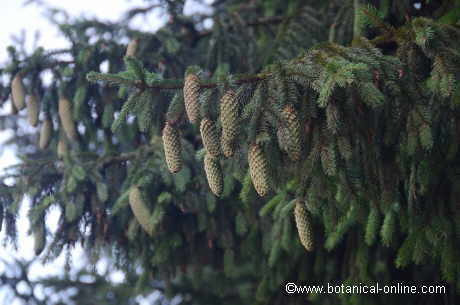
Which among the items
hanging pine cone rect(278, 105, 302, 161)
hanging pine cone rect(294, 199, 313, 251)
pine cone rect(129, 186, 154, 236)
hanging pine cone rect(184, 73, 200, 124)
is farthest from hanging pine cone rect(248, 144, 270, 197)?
pine cone rect(129, 186, 154, 236)

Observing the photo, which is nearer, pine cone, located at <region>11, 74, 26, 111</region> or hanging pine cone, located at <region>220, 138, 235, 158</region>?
hanging pine cone, located at <region>220, 138, 235, 158</region>

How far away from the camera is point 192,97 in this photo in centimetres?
298

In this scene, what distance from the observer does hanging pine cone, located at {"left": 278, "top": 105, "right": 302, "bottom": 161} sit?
295cm

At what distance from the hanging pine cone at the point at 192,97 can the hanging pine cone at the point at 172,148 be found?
0.43 feet

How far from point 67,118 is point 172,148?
2152mm

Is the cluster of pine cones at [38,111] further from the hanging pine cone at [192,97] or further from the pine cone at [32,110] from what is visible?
the hanging pine cone at [192,97]

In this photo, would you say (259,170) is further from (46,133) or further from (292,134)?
(46,133)

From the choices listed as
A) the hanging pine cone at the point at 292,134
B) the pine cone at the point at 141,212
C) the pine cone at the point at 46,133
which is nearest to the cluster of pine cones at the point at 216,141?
the hanging pine cone at the point at 292,134

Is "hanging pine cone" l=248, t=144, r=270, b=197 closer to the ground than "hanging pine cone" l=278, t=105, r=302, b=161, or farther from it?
closer to the ground

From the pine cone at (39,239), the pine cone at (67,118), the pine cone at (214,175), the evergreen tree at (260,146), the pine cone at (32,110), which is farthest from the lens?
the pine cone at (67,118)

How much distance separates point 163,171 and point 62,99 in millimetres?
1010

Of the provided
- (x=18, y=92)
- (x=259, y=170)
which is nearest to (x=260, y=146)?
(x=259, y=170)

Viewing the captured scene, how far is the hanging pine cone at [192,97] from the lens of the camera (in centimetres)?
295

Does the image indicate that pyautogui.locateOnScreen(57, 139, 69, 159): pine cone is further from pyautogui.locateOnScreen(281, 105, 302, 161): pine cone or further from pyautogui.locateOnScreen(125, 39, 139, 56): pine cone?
pyautogui.locateOnScreen(281, 105, 302, 161): pine cone
